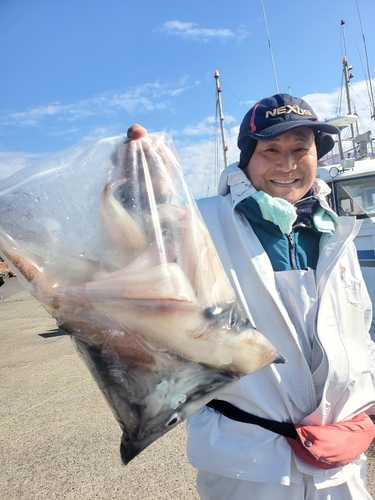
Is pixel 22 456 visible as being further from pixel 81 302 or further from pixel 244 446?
pixel 81 302

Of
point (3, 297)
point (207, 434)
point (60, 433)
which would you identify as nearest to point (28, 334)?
point (60, 433)

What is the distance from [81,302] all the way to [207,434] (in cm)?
79

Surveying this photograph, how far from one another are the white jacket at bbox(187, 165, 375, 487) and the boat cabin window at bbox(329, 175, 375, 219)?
15.8ft

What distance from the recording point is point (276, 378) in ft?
4.50

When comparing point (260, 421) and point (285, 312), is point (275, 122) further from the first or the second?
point (260, 421)

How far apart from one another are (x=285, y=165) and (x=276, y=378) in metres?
0.83

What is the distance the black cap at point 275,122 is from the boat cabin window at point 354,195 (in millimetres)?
4606

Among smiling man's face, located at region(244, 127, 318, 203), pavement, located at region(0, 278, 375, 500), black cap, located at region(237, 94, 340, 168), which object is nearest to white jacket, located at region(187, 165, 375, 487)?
smiling man's face, located at region(244, 127, 318, 203)

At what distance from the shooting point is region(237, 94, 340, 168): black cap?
1570 millimetres

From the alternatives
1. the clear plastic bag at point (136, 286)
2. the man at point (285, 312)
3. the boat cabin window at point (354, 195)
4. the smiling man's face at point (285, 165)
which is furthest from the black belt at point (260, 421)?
the boat cabin window at point (354, 195)

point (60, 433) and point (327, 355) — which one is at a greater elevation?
point (327, 355)

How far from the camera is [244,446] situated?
1.36m

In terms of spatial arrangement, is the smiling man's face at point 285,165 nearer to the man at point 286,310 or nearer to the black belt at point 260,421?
the man at point 286,310

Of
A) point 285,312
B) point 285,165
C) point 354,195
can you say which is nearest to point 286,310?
point 285,312
